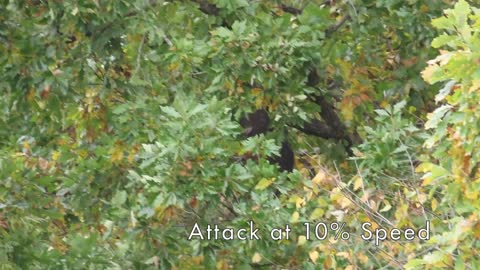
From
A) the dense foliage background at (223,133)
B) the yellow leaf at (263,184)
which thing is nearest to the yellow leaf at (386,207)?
the dense foliage background at (223,133)

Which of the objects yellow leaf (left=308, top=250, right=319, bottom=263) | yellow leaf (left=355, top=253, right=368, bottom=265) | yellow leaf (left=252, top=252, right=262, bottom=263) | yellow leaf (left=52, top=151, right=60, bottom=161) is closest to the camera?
yellow leaf (left=355, top=253, right=368, bottom=265)

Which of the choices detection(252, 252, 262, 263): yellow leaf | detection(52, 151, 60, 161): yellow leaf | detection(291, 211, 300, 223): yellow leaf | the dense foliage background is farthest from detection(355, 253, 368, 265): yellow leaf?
detection(52, 151, 60, 161): yellow leaf

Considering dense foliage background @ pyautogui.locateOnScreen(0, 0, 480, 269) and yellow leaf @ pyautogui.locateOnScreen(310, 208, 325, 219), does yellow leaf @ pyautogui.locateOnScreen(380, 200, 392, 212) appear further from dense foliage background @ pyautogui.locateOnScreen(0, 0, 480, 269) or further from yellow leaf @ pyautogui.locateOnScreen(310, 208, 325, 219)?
yellow leaf @ pyautogui.locateOnScreen(310, 208, 325, 219)

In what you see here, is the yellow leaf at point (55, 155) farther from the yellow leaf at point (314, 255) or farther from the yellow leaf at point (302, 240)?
the yellow leaf at point (314, 255)

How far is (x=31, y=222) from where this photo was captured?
5.93 metres

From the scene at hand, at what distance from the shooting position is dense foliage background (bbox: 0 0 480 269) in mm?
5125

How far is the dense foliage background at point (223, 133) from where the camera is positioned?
512 centimetres

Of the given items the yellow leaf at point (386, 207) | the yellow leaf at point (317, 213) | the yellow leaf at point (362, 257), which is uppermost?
the yellow leaf at point (386, 207)

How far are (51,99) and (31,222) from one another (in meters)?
0.96

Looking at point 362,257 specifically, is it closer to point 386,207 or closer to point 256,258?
point 386,207

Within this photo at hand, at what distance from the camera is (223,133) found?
541 centimetres

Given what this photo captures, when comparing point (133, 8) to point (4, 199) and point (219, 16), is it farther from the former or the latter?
point (4, 199)

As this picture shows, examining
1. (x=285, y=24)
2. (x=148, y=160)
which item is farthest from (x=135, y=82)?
(x=148, y=160)

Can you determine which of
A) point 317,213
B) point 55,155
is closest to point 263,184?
point 317,213
